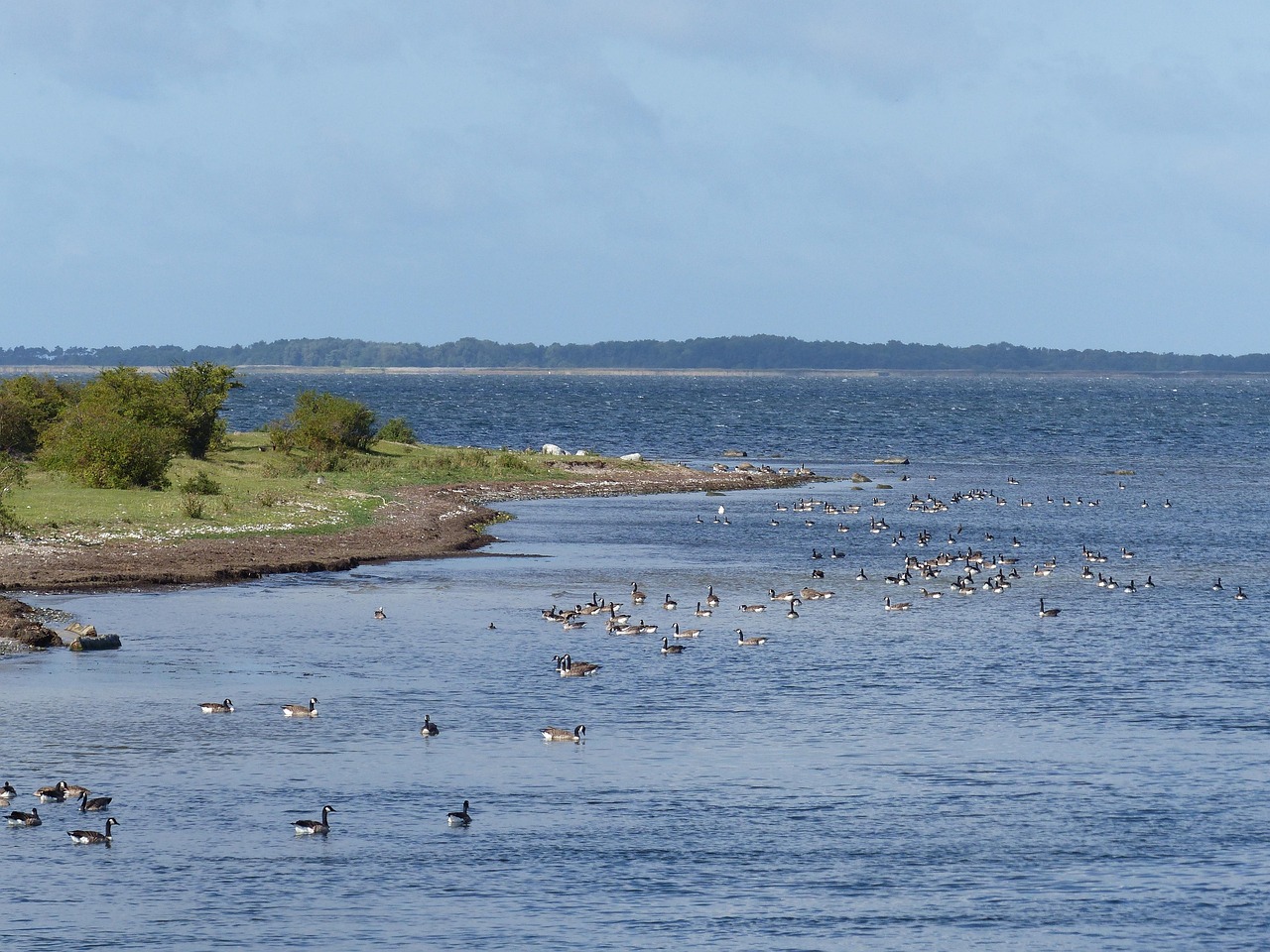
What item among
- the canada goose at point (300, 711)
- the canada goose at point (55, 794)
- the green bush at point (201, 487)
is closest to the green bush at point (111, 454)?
the green bush at point (201, 487)

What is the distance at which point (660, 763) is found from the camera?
88.7 feet

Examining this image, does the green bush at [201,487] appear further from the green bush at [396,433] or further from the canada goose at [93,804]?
the canada goose at [93,804]

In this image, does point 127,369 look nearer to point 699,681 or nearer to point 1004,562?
point 1004,562

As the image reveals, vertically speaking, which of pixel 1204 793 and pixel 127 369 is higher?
pixel 127 369

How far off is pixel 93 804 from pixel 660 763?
8.61m

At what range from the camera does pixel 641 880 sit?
21234 mm

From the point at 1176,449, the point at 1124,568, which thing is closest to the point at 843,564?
the point at 1124,568

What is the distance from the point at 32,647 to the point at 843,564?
2699 cm

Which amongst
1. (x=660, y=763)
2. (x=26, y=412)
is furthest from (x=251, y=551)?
(x=660, y=763)

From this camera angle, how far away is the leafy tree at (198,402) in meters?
68.4

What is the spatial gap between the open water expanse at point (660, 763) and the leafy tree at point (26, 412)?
24.5m

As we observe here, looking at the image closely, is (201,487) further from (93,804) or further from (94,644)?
(93,804)

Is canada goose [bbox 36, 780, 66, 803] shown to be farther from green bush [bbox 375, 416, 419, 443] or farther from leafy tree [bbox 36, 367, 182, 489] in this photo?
green bush [bbox 375, 416, 419, 443]

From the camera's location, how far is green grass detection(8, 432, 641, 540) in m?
50.4
